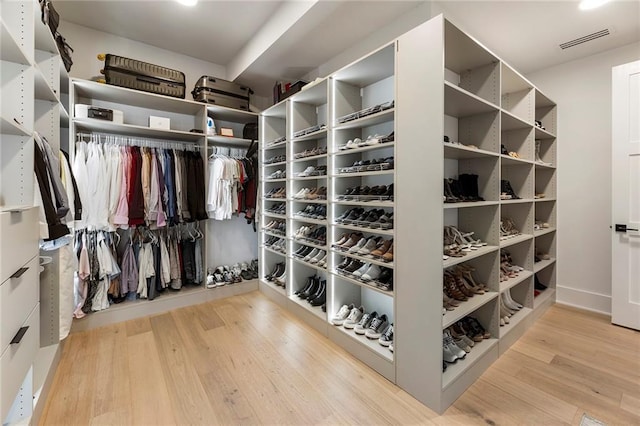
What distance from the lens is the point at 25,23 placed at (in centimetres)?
139

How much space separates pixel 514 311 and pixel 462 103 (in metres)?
1.95

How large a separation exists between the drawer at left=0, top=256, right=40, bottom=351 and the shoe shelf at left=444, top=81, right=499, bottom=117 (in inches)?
89.8

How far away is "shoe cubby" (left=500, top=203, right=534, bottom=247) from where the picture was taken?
8.48 ft

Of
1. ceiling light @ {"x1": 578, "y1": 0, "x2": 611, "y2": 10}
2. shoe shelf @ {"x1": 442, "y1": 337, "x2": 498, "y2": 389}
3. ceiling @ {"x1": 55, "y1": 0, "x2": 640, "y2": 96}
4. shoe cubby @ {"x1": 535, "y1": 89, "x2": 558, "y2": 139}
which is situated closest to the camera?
shoe shelf @ {"x1": 442, "y1": 337, "x2": 498, "y2": 389}

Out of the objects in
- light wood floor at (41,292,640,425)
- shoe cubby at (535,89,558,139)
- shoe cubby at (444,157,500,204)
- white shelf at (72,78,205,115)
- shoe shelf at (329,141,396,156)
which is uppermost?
white shelf at (72,78,205,115)

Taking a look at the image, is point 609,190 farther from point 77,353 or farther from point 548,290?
point 77,353

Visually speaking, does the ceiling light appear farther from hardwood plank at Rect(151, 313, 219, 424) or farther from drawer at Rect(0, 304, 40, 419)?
drawer at Rect(0, 304, 40, 419)

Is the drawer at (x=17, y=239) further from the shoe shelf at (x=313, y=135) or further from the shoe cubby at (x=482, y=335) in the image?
the shoe cubby at (x=482, y=335)

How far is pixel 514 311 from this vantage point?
253 centimetres

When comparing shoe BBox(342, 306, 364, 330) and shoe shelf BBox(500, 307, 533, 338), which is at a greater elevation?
shoe BBox(342, 306, 364, 330)

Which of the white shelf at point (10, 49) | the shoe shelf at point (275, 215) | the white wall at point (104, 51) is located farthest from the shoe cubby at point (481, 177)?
the white wall at point (104, 51)

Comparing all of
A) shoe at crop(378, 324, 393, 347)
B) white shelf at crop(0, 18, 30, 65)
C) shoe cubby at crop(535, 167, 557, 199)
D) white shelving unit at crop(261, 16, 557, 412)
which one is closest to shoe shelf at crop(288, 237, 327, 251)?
white shelving unit at crop(261, 16, 557, 412)

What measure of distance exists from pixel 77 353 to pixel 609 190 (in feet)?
16.5

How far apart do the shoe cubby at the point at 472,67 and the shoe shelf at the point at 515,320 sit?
177 centimetres
